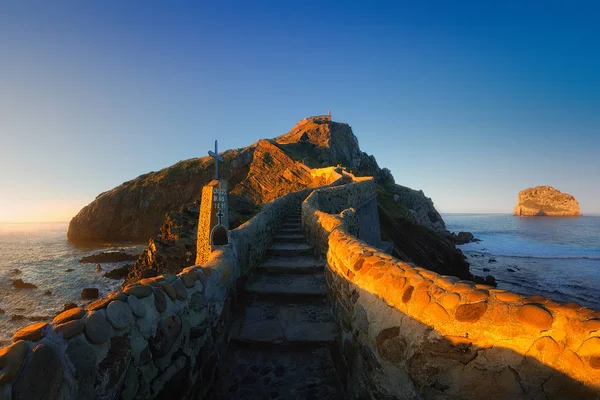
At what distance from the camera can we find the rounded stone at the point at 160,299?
254cm

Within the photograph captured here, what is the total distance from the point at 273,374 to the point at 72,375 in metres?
2.82

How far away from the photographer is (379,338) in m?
2.79

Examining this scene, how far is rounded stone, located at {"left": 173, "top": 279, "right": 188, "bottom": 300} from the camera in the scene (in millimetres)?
2898

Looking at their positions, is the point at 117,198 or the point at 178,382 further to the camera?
the point at 117,198

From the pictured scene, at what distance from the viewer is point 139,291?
7.90 feet

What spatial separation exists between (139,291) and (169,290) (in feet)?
1.21

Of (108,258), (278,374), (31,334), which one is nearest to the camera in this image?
(31,334)

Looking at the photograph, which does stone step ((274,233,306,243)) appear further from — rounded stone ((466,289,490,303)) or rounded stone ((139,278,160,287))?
rounded stone ((466,289,490,303))

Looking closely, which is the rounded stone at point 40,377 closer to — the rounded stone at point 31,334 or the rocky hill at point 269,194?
the rounded stone at point 31,334

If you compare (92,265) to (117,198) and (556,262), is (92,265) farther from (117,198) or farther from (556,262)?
(556,262)

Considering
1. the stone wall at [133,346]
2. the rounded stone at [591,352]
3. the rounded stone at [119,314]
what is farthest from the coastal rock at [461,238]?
the rounded stone at [119,314]

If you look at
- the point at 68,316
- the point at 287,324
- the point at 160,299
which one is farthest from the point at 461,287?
the point at 287,324

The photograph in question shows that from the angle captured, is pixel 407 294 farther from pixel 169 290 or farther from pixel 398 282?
pixel 169 290

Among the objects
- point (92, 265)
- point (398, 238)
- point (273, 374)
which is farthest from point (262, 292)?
point (92, 265)
